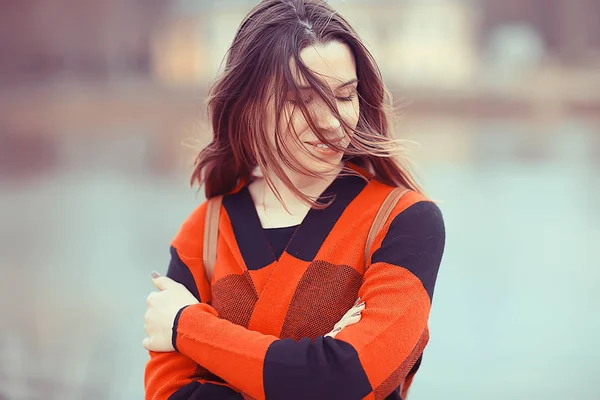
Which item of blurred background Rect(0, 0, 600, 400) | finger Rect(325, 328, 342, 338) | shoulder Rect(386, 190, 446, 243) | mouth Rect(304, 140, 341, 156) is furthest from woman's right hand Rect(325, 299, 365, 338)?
blurred background Rect(0, 0, 600, 400)

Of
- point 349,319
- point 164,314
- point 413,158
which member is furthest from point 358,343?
point 413,158

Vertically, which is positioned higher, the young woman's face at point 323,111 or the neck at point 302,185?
the young woman's face at point 323,111

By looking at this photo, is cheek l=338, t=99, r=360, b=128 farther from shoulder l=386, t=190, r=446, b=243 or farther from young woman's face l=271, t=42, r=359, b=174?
shoulder l=386, t=190, r=446, b=243

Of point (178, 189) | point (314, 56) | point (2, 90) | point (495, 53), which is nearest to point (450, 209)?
point (178, 189)

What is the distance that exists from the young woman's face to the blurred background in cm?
19

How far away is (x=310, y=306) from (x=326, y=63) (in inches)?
13.5

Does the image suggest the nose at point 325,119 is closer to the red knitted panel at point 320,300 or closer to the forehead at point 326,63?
the forehead at point 326,63

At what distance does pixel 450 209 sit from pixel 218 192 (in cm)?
289

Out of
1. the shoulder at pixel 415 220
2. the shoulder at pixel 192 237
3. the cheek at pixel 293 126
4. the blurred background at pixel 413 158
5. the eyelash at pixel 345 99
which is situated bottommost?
the blurred background at pixel 413 158

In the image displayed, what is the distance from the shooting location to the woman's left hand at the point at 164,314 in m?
1.22

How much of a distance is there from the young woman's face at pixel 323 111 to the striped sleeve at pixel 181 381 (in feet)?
1.09

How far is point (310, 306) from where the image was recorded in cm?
120

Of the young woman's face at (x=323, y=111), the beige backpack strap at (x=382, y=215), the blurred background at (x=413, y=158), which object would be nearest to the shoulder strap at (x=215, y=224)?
the beige backpack strap at (x=382, y=215)

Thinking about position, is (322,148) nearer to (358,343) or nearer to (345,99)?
(345,99)
